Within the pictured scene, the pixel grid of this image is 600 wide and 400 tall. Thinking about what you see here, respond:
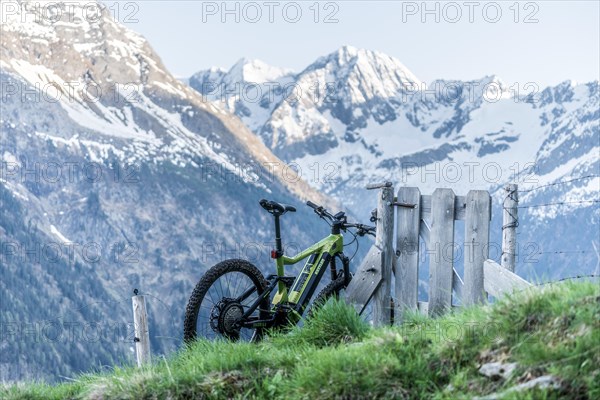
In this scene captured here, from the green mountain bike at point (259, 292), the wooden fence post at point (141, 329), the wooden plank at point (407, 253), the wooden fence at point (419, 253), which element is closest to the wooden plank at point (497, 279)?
the wooden fence at point (419, 253)

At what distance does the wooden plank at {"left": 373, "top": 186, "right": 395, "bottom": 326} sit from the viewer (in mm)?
9656

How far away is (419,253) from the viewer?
32.4 ft

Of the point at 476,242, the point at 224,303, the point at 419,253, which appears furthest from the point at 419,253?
the point at 224,303

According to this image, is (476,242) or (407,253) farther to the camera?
(407,253)

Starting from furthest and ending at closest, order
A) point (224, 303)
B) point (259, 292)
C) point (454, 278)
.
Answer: point (454, 278) → point (259, 292) → point (224, 303)

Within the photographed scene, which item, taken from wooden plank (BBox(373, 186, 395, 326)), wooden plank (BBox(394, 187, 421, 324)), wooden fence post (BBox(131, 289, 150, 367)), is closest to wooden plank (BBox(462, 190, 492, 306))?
wooden plank (BBox(394, 187, 421, 324))

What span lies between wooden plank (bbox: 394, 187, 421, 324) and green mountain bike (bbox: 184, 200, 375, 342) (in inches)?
20.9

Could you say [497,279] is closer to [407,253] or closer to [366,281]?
[407,253]

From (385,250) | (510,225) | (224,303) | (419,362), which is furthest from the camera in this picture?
(510,225)

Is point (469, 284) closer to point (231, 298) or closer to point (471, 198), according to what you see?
point (471, 198)

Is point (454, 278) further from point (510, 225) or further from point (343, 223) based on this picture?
point (510, 225)

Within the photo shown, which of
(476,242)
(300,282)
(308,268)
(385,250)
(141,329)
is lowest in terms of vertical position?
(141,329)

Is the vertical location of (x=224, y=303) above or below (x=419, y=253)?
below

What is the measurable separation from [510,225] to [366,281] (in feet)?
11.0
